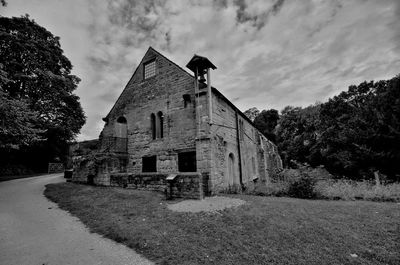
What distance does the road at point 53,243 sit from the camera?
3.77 m

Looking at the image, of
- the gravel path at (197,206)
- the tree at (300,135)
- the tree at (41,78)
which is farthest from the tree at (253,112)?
the gravel path at (197,206)

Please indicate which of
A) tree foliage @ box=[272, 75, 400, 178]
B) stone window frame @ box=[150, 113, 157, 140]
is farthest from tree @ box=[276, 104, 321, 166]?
stone window frame @ box=[150, 113, 157, 140]

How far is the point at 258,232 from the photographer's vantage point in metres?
4.77

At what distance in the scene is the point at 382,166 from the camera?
14727 millimetres

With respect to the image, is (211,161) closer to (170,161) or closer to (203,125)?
(203,125)

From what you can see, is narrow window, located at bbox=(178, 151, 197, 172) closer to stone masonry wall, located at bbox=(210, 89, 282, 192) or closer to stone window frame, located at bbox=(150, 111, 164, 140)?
stone masonry wall, located at bbox=(210, 89, 282, 192)

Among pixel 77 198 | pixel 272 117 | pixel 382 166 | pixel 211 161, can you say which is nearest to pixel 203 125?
pixel 211 161

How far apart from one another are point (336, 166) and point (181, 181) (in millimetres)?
19505

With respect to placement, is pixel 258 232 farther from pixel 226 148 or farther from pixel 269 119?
pixel 269 119

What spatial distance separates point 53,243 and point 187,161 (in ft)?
26.7

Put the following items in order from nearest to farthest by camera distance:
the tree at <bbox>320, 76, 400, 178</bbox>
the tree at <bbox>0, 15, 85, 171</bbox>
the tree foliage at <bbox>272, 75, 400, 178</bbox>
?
the tree at <bbox>320, 76, 400, 178</bbox>
the tree foliage at <bbox>272, 75, 400, 178</bbox>
the tree at <bbox>0, 15, 85, 171</bbox>

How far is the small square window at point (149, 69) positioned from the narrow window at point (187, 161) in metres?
7.12

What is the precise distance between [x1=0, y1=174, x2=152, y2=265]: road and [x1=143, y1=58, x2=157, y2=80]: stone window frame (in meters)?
11.2

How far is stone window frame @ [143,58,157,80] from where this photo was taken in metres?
15.0
